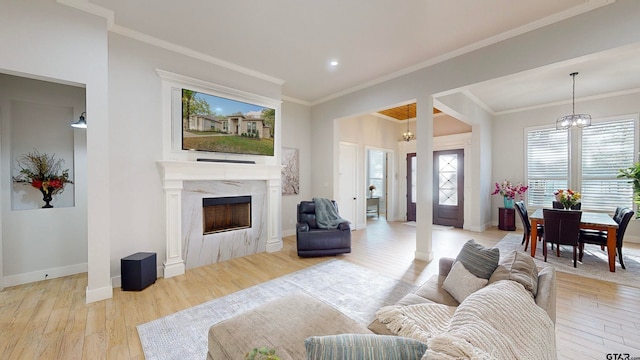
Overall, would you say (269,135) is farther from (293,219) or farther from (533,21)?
(533,21)

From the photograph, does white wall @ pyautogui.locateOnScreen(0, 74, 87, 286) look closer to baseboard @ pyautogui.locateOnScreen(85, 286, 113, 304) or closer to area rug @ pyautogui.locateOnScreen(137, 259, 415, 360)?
baseboard @ pyautogui.locateOnScreen(85, 286, 113, 304)

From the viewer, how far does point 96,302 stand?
8.65 ft

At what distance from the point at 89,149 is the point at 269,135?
2.43 m

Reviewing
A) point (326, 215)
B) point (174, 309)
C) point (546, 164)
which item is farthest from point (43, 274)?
point (546, 164)

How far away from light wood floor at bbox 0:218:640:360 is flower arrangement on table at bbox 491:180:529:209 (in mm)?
3276

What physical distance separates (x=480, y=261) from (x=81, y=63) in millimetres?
4226

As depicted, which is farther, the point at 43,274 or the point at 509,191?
the point at 509,191

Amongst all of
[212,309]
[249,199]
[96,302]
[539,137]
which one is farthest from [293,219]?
[539,137]

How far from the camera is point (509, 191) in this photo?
6.18 meters

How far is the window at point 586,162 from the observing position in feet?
16.7

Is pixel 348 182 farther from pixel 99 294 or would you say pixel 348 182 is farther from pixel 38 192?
pixel 38 192

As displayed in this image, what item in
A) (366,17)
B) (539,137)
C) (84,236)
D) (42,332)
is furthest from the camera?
(539,137)

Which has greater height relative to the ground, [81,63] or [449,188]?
[81,63]

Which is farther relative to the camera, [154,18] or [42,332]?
[154,18]
